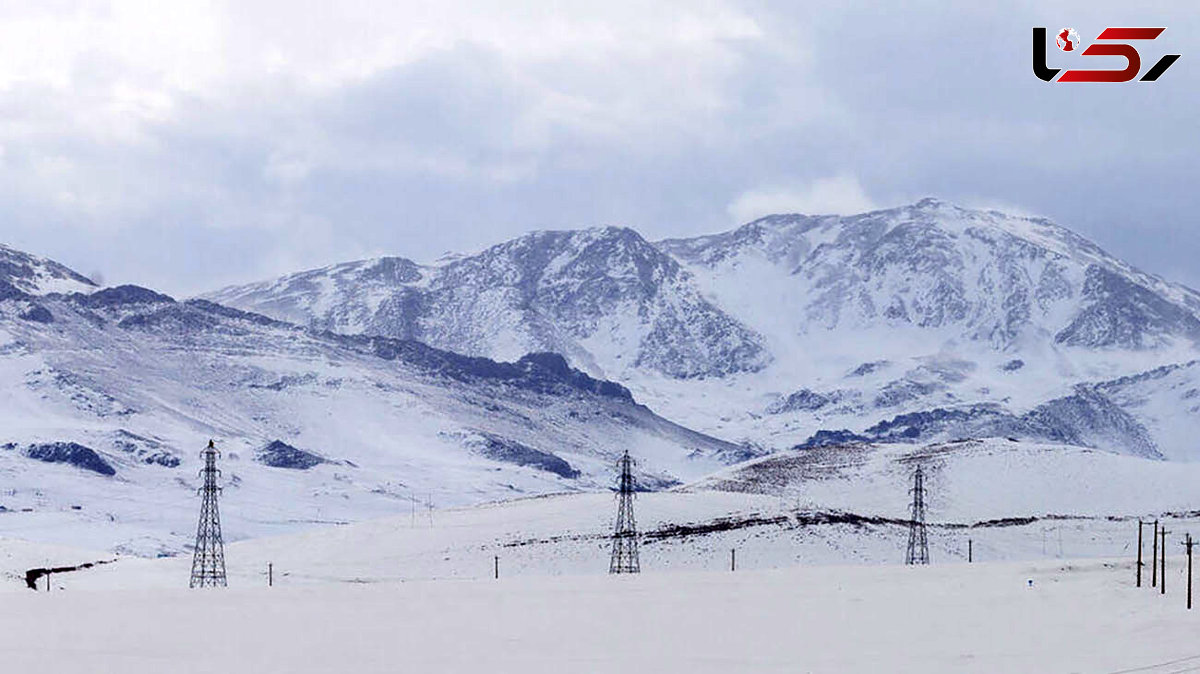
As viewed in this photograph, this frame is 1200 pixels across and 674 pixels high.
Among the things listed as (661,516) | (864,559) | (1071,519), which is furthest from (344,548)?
(1071,519)

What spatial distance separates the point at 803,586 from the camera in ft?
215

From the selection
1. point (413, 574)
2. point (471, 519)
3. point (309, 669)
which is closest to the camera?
point (309, 669)

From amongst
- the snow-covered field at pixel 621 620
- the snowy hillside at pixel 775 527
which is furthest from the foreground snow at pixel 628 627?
the snowy hillside at pixel 775 527

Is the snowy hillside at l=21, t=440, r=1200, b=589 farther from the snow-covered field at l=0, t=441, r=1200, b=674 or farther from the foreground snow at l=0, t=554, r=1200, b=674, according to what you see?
the foreground snow at l=0, t=554, r=1200, b=674

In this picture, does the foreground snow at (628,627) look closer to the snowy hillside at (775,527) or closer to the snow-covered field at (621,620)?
the snow-covered field at (621,620)

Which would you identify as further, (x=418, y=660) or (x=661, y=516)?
(x=661, y=516)

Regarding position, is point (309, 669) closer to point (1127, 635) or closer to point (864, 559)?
point (1127, 635)

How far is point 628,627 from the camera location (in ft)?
169

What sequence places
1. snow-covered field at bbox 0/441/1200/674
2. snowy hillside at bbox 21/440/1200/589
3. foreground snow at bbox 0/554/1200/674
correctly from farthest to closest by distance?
snowy hillside at bbox 21/440/1200/589 < snow-covered field at bbox 0/441/1200/674 < foreground snow at bbox 0/554/1200/674

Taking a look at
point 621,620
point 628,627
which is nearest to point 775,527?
point 621,620

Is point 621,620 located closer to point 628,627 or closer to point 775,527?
point 628,627

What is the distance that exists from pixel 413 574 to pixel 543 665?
71.4 m

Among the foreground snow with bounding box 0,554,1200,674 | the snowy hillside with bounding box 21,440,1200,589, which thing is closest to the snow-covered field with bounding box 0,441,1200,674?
the foreground snow with bounding box 0,554,1200,674

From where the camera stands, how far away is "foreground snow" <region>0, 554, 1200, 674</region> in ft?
142
